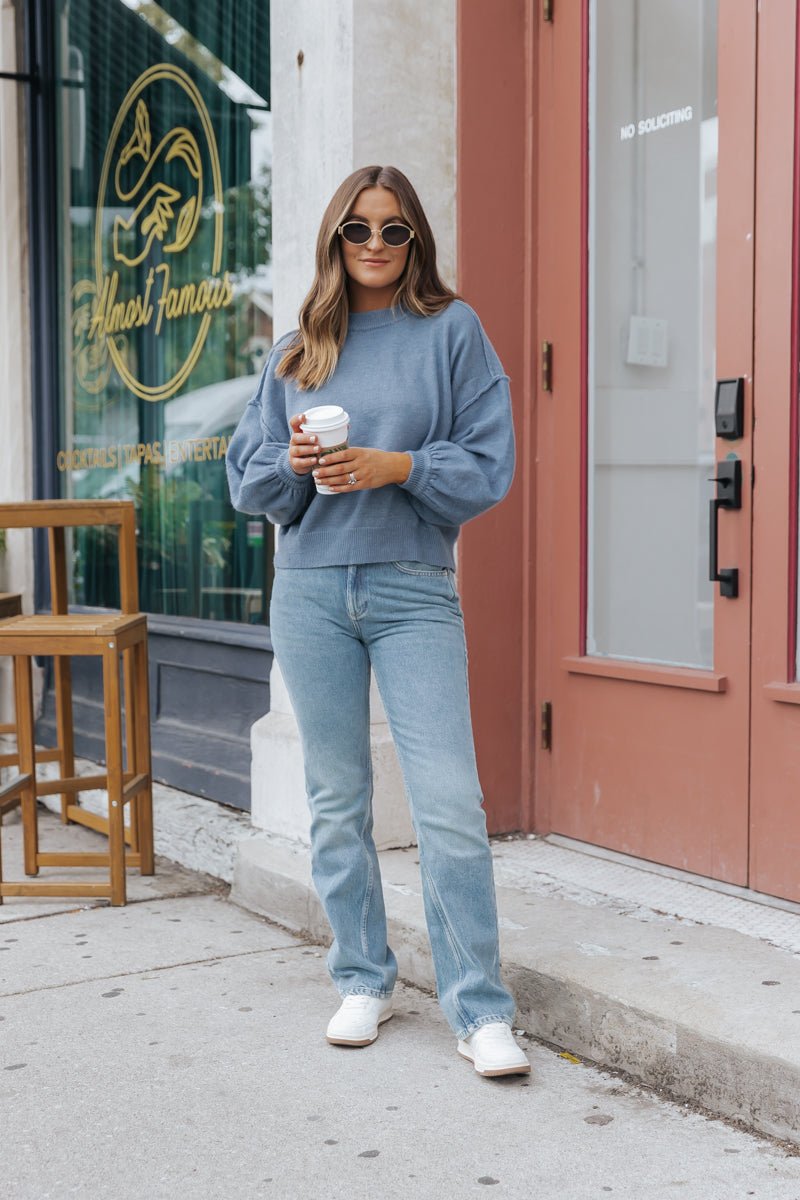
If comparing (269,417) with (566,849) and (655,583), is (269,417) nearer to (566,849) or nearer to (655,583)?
(655,583)

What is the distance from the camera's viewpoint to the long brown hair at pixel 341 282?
9.75 feet

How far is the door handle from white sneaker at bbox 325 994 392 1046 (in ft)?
4.81

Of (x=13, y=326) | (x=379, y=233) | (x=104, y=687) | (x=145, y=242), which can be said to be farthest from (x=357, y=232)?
(x=13, y=326)

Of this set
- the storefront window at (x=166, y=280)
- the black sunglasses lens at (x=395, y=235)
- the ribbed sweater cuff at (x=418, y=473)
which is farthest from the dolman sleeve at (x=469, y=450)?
the storefront window at (x=166, y=280)

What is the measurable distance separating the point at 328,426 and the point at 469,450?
42cm

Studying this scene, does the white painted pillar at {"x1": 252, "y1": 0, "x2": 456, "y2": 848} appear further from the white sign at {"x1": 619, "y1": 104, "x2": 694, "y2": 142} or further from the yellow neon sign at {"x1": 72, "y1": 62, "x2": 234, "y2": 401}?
the yellow neon sign at {"x1": 72, "y1": 62, "x2": 234, "y2": 401}

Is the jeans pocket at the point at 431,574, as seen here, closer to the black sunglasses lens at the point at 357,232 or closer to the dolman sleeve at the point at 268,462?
the dolman sleeve at the point at 268,462

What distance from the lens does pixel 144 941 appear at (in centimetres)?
404

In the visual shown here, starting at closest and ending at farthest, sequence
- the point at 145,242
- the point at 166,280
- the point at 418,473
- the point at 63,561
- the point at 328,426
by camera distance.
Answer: the point at 328,426
the point at 418,473
the point at 63,561
the point at 166,280
the point at 145,242

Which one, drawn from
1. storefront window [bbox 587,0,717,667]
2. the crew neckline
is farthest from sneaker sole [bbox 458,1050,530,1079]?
the crew neckline

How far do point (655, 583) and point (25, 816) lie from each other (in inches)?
89.3

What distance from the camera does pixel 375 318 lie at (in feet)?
10.1

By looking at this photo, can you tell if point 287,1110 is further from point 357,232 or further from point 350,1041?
point 357,232

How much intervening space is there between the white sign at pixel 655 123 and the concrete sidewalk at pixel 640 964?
7.19 feet
